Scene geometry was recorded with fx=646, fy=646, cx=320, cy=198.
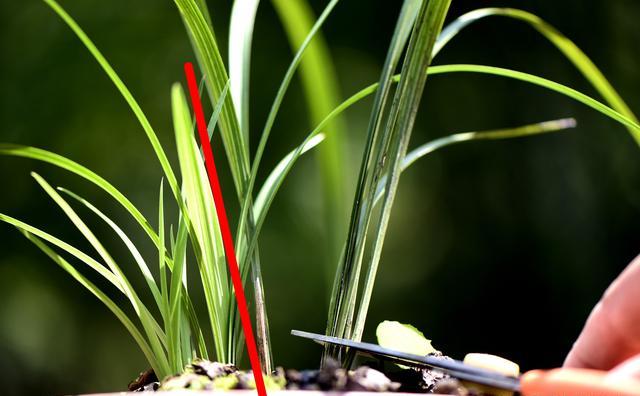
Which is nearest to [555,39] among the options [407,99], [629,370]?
[407,99]

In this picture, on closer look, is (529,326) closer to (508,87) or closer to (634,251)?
(634,251)

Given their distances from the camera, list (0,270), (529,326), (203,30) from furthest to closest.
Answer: (0,270), (529,326), (203,30)

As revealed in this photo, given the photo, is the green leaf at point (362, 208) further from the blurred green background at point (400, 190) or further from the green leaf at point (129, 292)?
the blurred green background at point (400, 190)

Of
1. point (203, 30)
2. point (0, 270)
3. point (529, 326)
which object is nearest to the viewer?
point (203, 30)

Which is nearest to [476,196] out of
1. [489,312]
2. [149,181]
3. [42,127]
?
[489,312]

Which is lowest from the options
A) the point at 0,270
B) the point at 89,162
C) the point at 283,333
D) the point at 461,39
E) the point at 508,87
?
the point at 283,333

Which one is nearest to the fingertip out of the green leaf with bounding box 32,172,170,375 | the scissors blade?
the scissors blade
